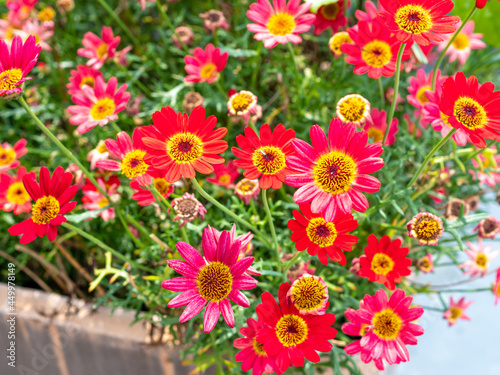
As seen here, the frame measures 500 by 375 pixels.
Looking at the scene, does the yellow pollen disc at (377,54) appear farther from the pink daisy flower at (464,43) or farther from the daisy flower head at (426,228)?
the pink daisy flower at (464,43)

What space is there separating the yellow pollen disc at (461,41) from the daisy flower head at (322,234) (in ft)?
2.14

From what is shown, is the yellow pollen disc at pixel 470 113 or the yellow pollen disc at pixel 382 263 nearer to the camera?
the yellow pollen disc at pixel 470 113

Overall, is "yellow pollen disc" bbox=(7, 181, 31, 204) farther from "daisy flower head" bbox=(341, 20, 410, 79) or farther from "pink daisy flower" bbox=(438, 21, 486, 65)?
"pink daisy flower" bbox=(438, 21, 486, 65)

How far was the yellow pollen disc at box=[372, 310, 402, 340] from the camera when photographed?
0.56 m

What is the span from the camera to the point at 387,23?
0.51 m

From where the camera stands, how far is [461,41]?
0.95 metres

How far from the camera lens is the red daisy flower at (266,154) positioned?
51 cm

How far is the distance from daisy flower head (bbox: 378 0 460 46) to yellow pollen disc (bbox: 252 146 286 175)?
0.21m

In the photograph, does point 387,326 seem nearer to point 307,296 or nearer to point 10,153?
point 307,296

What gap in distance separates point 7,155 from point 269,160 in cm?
60

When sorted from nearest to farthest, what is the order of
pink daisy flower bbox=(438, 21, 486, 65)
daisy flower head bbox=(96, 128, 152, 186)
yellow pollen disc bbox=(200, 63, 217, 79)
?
daisy flower head bbox=(96, 128, 152, 186) → yellow pollen disc bbox=(200, 63, 217, 79) → pink daisy flower bbox=(438, 21, 486, 65)

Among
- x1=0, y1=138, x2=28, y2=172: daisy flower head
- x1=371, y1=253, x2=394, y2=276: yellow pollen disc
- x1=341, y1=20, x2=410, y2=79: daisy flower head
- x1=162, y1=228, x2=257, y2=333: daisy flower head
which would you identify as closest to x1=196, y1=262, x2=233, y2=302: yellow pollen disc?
x1=162, y1=228, x2=257, y2=333: daisy flower head

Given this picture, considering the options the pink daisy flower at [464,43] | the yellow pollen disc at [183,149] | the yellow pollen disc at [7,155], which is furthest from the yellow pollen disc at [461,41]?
the yellow pollen disc at [7,155]

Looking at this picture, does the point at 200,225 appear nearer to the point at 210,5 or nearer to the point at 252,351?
the point at 252,351
